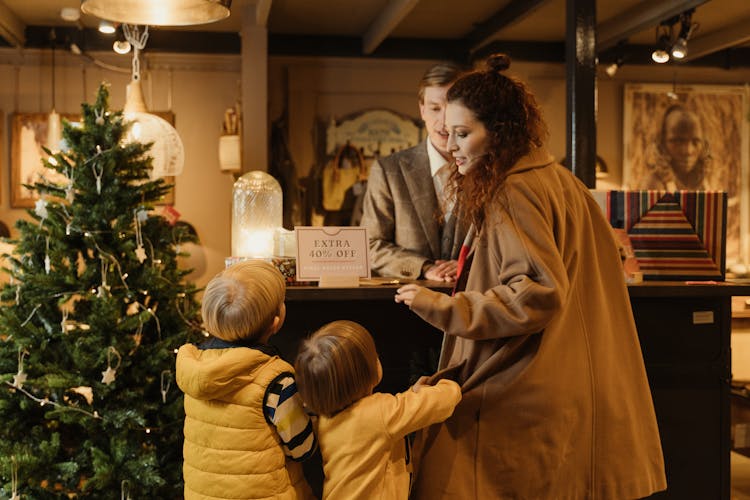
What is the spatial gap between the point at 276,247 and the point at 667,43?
3976 mm

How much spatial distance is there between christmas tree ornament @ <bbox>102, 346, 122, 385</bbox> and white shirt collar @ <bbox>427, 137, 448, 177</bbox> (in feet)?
3.97

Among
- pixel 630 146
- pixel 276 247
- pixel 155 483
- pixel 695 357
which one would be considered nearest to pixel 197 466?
pixel 155 483

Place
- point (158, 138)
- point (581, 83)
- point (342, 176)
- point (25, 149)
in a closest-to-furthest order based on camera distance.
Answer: point (158, 138), point (581, 83), point (25, 149), point (342, 176)

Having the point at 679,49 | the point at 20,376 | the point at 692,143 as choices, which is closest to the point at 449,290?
the point at 20,376

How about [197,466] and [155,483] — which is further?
[155,483]

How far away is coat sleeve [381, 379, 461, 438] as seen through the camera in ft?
5.68

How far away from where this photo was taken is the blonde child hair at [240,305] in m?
1.81

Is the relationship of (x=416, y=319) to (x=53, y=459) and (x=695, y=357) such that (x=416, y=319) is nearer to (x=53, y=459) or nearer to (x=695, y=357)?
(x=695, y=357)

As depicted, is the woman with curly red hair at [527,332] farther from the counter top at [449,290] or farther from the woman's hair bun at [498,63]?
the counter top at [449,290]

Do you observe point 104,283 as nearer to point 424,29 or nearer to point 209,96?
point 209,96

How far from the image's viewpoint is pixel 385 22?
581cm

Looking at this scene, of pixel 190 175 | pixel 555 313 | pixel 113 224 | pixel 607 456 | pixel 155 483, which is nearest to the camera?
pixel 555 313

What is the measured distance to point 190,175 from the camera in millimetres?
6602

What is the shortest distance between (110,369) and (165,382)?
20cm
